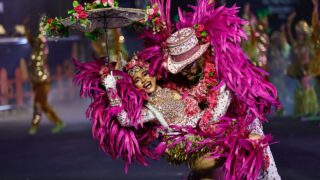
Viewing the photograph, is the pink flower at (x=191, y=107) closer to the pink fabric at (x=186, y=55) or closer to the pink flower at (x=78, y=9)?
the pink fabric at (x=186, y=55)

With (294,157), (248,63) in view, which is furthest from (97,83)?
(294,157)

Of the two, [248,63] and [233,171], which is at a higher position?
[248,63]

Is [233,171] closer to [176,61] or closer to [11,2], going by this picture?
[176,61]

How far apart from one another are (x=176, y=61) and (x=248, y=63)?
13.9 inches

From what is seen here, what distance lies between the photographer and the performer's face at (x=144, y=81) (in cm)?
294

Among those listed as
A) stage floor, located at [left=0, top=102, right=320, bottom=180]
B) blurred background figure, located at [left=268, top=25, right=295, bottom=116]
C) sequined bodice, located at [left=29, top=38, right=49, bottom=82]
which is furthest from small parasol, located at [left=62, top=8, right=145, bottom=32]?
blurred background figure, located at [left=268, top=25, right=295, bottom=116]

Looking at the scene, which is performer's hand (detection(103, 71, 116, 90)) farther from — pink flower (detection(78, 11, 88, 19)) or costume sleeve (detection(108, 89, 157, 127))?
pink flower (detection(78, 11, 88, 19))

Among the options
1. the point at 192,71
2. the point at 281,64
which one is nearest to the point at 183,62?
the point at 192,71

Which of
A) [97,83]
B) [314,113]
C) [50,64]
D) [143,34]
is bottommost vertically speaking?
[314,113]

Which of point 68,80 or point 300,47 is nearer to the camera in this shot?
point 300,47

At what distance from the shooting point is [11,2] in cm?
763

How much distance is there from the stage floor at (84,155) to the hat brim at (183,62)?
2.04m

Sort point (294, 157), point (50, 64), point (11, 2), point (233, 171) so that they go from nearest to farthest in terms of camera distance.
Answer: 1. point (233, 171)
2. point (294, 157)
3. point (11, 2)
4. point (50, 64)

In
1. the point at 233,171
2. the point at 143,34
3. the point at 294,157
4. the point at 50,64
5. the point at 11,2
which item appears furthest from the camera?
the point at 50,64
